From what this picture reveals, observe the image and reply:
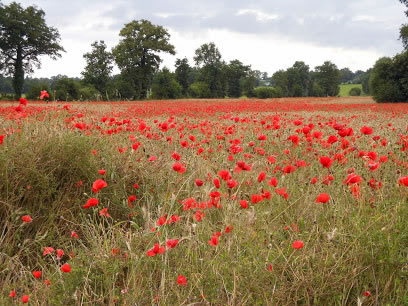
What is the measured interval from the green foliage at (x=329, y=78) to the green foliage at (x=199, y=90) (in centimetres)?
3214

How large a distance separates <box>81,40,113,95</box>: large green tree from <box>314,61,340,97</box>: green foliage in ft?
161

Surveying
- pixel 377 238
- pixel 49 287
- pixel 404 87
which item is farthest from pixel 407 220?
pixel 404 87

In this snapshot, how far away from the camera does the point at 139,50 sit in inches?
1708

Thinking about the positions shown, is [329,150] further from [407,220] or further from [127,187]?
[127,187]

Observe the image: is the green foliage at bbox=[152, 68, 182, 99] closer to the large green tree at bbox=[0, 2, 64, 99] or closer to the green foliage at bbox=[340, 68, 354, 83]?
the large green tree at bbox=[0, 2, 64, 99]

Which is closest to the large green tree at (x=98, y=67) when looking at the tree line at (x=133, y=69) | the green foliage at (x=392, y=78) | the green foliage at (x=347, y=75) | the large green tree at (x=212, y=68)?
the tree line at (x=133, y=69)

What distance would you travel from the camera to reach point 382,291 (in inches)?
66.9

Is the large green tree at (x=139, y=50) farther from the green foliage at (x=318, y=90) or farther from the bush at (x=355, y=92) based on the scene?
the bush at (x=355, y=92)

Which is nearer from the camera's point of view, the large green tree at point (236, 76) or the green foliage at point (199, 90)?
the green foliage at point (199, 90)

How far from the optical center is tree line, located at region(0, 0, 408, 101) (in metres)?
26.3

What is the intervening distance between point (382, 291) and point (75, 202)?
7.71 ft

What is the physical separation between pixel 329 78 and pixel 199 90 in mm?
35841

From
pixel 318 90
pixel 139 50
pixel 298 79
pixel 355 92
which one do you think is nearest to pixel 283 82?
pixel 298 79

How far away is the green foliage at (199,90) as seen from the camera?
5594 centimetres
